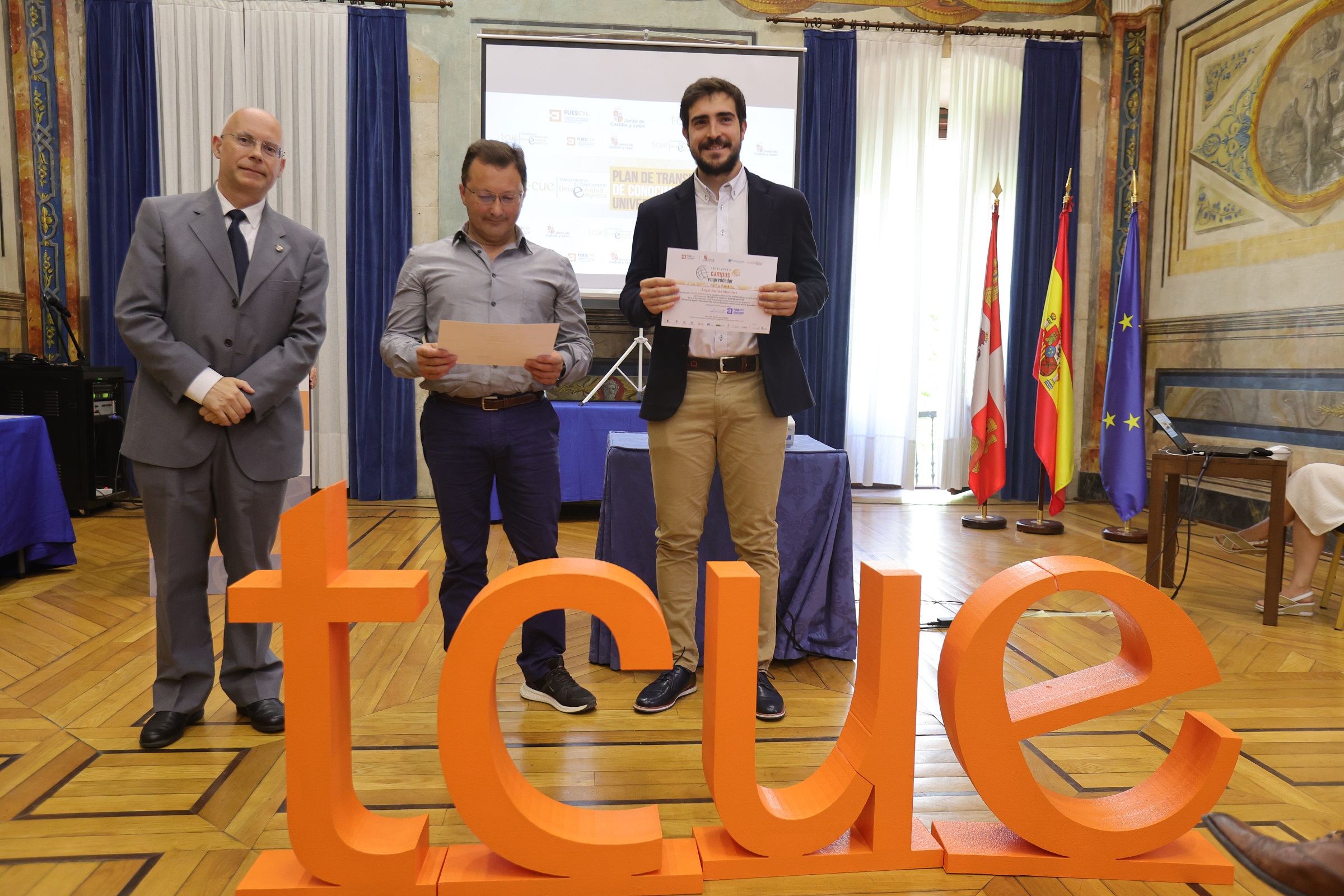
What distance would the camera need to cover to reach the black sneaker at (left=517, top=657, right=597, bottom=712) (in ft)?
7.20

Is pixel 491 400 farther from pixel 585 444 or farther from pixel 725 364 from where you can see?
pixel 585 444

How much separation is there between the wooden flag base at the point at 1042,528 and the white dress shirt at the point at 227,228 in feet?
14.5

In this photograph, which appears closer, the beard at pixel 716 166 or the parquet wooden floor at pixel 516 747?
the parquet wooden floor at pixel 516 747

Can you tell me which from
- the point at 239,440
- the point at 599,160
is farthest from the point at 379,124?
the point at 239,440

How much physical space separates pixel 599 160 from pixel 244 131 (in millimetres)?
3835

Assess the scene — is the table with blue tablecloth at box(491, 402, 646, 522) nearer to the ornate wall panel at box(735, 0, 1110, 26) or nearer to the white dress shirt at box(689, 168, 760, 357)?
the white dress shirt at box(689, 168, 760, 357)

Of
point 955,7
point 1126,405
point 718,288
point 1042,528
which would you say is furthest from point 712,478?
point 955,7

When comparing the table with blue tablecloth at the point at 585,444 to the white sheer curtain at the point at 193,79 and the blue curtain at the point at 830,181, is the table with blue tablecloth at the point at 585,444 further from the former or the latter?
the white sheer curtain at the point at 193,79

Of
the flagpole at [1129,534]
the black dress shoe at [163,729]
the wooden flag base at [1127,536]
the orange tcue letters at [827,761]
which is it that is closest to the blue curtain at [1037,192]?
the flagpole at [1129,534]

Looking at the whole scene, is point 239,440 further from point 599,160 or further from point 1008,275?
point 1008,275

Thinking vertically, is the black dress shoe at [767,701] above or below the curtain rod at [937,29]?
below

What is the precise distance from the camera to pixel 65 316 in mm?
5227

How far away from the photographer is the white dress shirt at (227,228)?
187cm

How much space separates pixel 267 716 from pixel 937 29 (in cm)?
598
